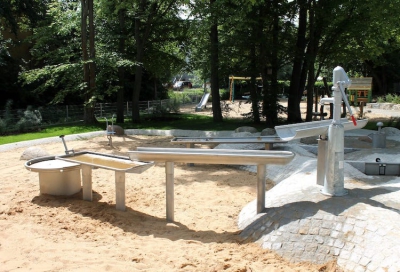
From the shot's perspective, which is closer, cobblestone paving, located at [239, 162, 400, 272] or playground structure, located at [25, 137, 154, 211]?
cobblestone paving, located at [239, 162, 400, 272]

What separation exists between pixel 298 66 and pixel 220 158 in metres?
13.7

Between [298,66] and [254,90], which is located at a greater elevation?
[298,66]

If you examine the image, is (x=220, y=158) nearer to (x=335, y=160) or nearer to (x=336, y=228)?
(x=335, y=160)

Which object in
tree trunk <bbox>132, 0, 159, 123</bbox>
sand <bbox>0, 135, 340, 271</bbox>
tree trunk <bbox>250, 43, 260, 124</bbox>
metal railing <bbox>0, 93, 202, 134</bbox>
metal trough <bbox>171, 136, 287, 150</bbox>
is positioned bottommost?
sand <bbox>0, 135, 340, 271</bbox>

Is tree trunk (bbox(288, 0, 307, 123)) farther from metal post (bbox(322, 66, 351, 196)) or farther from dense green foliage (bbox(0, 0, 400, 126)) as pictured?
metal post (bbox(322, 66, 351, 196))

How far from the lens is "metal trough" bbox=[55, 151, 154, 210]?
6008 mm

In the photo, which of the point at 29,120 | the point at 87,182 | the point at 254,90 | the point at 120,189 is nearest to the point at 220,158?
the point at 120,189

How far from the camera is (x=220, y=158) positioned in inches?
214

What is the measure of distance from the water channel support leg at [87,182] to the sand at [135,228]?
0.17 metres

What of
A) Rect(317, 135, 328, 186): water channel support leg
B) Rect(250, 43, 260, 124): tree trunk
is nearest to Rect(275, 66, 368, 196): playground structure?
Rect(317, 135, 328, 186): water channel support leg

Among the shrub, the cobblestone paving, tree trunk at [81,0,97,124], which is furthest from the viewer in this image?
tree trunk at [81,0,97,124]

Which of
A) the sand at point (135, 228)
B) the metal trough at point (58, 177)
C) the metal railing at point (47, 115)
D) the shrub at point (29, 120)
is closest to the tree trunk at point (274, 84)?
the metal railing at point (47, 115)

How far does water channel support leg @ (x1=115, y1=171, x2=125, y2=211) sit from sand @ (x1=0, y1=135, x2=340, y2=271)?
0.40 feet

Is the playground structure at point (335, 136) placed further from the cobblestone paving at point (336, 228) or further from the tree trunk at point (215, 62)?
the tree trunk at point (215, 62)
